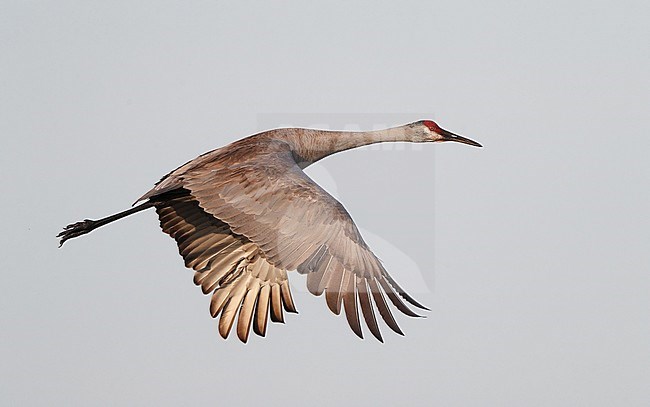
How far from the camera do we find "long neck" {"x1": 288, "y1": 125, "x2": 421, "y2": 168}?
15341mm

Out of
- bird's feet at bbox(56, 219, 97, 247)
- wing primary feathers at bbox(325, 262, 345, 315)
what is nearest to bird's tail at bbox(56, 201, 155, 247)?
bird's feet at bbox(56, 219, 97, 247)

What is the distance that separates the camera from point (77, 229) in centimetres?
1577

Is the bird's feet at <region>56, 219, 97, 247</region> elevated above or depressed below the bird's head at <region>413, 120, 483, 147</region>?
below

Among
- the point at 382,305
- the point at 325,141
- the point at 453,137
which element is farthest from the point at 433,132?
the point at 382,305

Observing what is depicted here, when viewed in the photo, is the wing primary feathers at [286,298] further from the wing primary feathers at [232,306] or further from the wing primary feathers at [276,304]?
the wing primary feathers at [232,306]

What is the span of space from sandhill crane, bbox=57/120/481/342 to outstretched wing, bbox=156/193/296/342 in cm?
1

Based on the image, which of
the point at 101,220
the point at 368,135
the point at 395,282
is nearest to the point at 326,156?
the point at 368,135

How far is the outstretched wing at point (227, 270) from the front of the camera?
1466cm

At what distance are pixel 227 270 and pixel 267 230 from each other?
2.22 metres

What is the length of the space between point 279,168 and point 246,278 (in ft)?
5.80

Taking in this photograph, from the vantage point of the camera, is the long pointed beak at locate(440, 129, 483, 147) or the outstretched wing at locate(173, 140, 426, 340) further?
the long pointed beak at locate(440, 129, 483, 147)

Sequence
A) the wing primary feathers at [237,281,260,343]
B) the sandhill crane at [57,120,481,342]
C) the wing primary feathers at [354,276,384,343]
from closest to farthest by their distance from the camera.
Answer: the wing primary feathers at [354,276,384,343], the sandhill crane at [57,120,481,342], the wing primary feathers at [237,281,260,343]

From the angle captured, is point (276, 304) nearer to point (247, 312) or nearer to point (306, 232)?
point (247, 312)

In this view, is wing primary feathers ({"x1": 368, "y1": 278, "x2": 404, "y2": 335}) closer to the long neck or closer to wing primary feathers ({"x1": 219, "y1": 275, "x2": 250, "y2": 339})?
wing primary feathers ({"x1": 219, "y1": 275, "x2": 250, "y2": 339})
